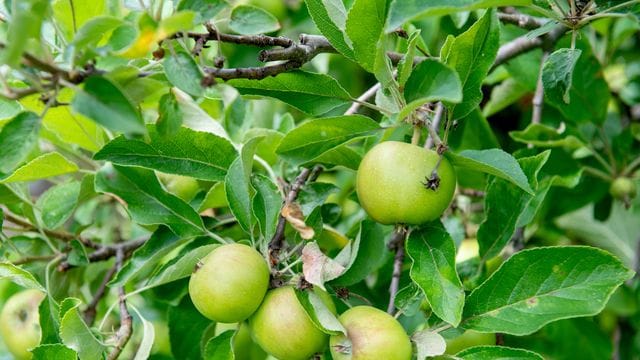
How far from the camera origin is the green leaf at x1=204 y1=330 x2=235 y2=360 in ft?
3.59

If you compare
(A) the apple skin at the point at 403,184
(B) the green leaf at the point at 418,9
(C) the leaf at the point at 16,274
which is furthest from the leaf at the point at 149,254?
(B) the green leaf at the point at 418,9

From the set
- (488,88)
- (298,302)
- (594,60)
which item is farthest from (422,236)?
(488,88)

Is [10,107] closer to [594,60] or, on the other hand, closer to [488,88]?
Answer: [594,60]

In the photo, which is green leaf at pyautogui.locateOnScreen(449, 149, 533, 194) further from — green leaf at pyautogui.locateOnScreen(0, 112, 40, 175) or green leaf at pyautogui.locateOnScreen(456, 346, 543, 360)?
green leaf at pyautogui.locateOnScreen(0, 112, 40, 175)

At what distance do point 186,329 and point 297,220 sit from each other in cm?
46

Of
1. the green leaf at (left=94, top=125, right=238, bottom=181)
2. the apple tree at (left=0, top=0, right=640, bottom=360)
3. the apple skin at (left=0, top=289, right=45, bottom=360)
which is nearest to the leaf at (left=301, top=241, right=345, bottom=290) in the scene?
the apple tree at (left=0, top=0, right=640, bottom=360)

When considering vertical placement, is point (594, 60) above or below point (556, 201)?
above

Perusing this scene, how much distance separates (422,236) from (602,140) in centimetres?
85

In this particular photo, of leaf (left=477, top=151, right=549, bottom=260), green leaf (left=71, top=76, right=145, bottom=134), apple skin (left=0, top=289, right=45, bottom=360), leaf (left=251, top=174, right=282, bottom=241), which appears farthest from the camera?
apple skin (left=0, top=289, right=45, bottom=360)

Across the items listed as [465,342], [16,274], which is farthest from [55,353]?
[465,342]

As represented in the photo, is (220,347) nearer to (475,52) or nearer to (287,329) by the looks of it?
(287,329)

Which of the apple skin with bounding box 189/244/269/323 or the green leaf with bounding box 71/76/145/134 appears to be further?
the apple skin with bounding box 189/244/269/323

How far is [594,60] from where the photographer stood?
1.65 meters

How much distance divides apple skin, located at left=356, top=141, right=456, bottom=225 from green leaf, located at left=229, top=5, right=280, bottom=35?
0.68 ft
